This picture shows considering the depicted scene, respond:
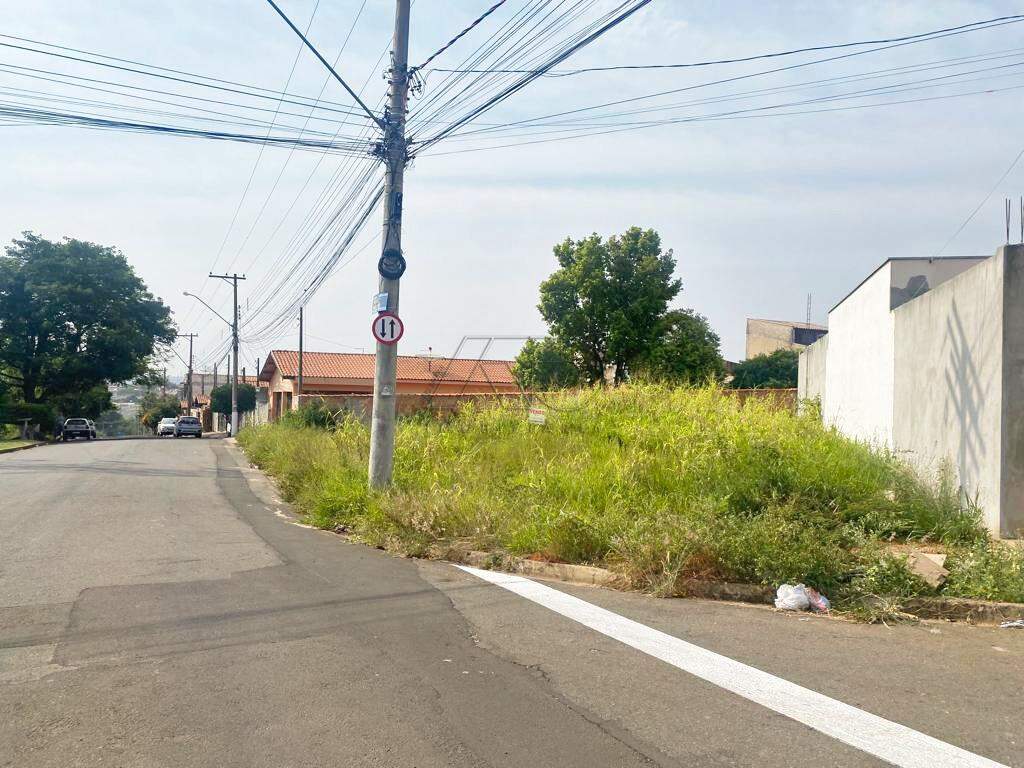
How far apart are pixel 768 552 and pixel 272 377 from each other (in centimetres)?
4928

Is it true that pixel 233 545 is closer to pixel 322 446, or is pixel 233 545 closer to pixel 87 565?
pixel 87 565

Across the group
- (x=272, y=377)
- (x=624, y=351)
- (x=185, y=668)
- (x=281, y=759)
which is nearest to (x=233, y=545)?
(x=185, y=668)

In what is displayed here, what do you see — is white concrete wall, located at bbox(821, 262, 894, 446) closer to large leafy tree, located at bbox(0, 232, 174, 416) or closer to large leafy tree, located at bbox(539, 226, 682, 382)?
large leafy tree, located at bbox(539, 226, 682, 382)

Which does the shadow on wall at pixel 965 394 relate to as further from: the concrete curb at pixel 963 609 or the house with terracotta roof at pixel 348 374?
the house with terracotta roof at pixel 348 374

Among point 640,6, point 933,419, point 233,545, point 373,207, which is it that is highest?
point 640,6

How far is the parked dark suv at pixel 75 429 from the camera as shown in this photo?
48.6 m

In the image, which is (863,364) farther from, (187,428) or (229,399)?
(229,399)

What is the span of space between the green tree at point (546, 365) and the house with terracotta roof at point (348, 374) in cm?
1112

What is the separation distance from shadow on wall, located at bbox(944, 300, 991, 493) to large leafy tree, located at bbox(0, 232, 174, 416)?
1988 inches

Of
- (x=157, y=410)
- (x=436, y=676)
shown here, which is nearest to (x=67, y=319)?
(x=157, y=410)

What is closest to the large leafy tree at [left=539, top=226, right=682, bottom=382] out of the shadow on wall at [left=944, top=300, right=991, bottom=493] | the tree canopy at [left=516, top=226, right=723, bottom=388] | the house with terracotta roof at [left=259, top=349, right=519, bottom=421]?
the tree canopy at [left=516, top=226, right=723, bottom=388]

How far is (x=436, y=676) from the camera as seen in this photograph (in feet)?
17.3

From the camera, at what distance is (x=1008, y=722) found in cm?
458

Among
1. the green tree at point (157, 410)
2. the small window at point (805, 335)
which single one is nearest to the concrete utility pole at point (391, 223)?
the small window at point (805, 335)
